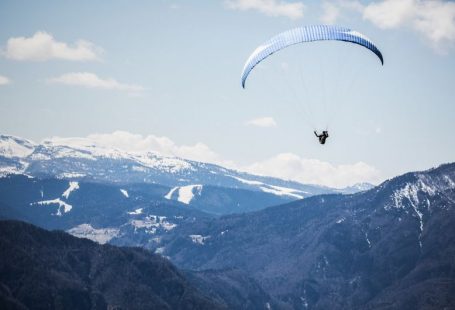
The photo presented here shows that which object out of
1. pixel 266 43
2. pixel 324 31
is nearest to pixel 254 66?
pixel 266 43

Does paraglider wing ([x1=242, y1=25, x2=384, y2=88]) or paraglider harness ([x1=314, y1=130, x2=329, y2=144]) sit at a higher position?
paraglider wing ([x1=242, y1=25, x2=384, y2=88])

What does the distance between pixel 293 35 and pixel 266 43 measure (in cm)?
672

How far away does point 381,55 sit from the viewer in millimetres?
92750

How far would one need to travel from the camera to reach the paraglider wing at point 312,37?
3418 inches

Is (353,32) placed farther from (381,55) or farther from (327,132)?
(327,132)

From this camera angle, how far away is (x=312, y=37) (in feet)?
284

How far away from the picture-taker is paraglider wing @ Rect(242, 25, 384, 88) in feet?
285

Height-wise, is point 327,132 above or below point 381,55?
below

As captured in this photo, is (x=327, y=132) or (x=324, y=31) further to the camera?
(x=327, y=132)

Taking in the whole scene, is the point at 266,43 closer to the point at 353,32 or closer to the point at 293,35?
the point at 293,35

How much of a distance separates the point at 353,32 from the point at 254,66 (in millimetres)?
16627

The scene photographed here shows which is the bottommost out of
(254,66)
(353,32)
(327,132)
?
(327,132)

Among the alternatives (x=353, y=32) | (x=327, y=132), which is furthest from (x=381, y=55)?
(x=327, y=132)

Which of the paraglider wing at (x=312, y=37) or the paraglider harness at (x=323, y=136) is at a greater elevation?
the paraglider wing at (x=312, y=37)
